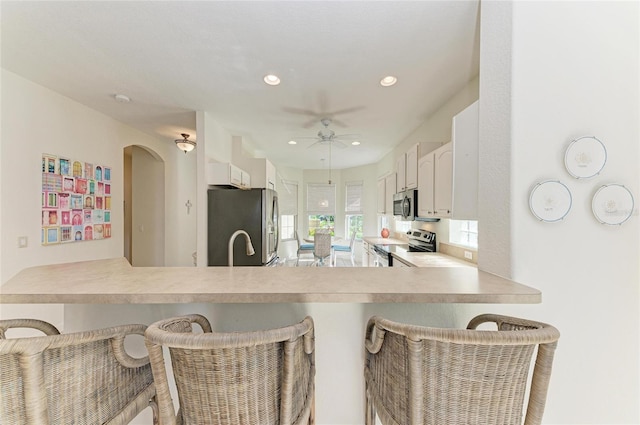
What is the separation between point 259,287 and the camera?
1.04m

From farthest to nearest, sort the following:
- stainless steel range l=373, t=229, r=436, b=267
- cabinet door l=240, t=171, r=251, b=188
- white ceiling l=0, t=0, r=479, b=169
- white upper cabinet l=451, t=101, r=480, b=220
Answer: cabinet door l=240, t=171, r=251, b=188 → stainless steel range l=373, t=229, r=436, b=267 → white ceiling l=0, t=0, r=479, b=169 → white upper cabinet l=451, t=101, r=480, b=220

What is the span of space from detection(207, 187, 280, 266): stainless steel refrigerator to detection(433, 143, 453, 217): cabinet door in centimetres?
211

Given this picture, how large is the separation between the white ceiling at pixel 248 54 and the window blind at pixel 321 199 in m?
3.96

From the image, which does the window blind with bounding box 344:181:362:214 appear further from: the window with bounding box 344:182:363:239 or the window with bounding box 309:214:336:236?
the window with bounding box 309:214:336:236

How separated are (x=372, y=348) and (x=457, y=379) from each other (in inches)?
12.5

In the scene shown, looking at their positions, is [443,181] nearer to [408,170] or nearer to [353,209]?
[408,170]

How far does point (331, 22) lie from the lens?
1729 mm

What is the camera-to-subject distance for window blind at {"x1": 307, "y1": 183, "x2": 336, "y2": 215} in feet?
24.2

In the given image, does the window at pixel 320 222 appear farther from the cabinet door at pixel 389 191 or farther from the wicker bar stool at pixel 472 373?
the wicker bar stool at pixel 472 373

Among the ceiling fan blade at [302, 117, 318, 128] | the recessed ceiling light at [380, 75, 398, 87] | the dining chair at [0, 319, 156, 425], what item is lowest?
the dining chair at [0, 319, 156, 425]

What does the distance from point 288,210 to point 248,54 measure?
16.3 feet

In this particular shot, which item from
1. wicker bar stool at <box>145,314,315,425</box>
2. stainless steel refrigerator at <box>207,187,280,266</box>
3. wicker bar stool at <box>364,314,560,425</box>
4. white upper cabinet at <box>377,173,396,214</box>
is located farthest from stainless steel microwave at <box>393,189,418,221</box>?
wicker bar stool at <box>145,314,315,425</box>

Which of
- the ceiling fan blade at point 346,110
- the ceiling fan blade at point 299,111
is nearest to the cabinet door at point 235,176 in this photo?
the ceiling fan blade at point 299,111

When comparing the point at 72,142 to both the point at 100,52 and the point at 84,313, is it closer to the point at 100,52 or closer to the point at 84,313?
the point at 100,52
